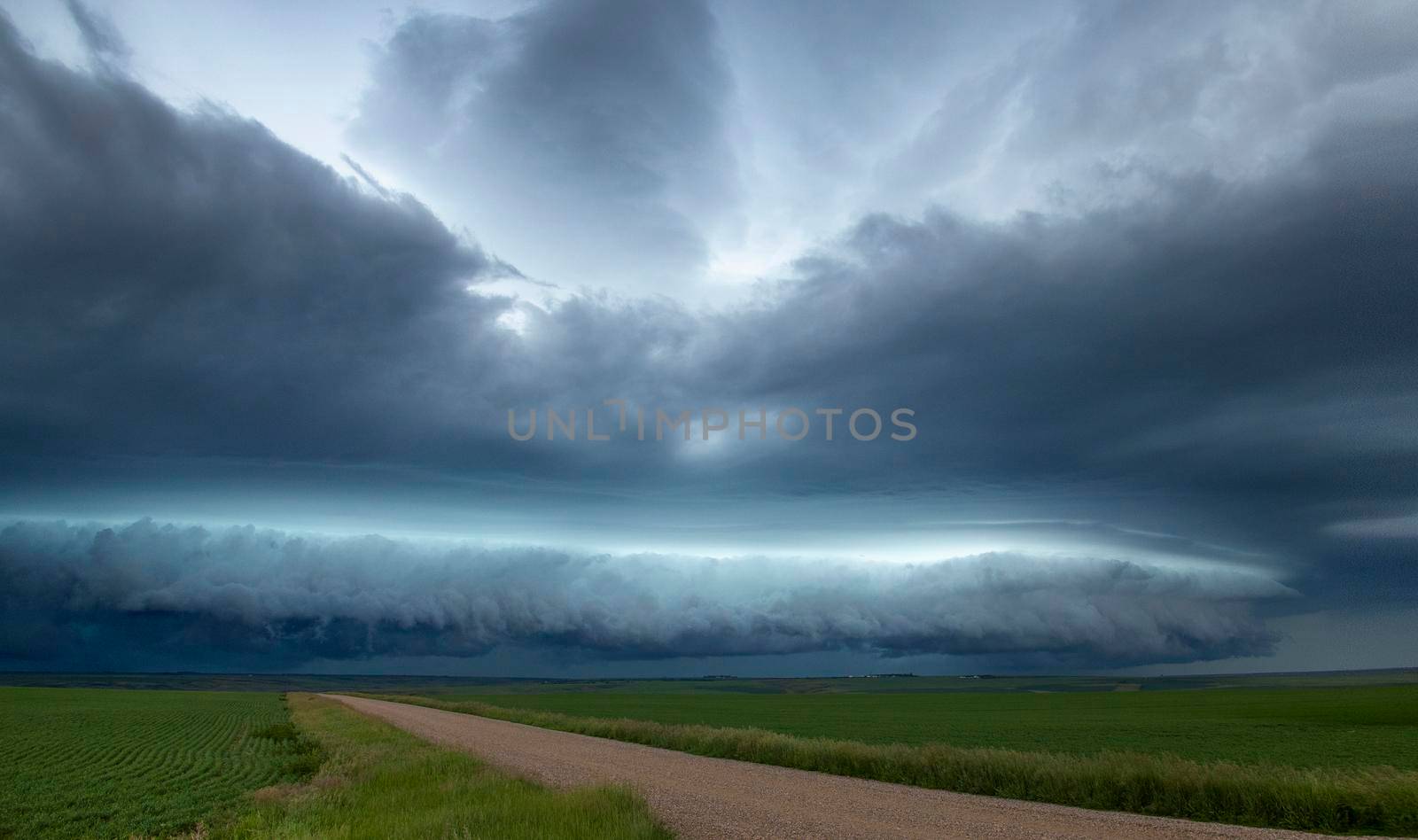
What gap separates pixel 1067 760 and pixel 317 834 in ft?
53.9

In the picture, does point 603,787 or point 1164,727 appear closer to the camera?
point 603,787

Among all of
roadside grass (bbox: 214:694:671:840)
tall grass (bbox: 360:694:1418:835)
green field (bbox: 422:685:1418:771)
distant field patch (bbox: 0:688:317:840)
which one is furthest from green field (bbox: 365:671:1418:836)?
distant field patch (bbox: 0:688:317:840)

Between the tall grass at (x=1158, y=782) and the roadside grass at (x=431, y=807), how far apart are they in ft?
30.6

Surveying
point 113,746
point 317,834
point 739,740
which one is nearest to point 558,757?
point 739,740

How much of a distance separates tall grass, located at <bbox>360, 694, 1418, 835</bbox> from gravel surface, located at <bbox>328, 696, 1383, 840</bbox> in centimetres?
84

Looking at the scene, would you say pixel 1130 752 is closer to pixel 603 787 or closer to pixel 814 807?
pixel 814 807

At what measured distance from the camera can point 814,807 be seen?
16.8 meters

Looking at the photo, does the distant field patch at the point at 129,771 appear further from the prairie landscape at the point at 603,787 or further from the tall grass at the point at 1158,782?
the tall grass at the point at 1158,782

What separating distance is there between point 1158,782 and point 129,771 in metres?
34.2

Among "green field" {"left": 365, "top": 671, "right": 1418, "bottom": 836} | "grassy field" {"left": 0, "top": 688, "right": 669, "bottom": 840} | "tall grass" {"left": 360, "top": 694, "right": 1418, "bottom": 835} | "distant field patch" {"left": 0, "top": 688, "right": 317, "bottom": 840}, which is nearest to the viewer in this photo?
"grassy field" {"left": 0, "top": 688, "right": 669, "bottom": 840}

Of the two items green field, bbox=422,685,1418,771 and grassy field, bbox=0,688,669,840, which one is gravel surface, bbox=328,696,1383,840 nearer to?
grassy field, bbox=0,688,669,840

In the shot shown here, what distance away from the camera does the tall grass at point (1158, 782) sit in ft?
46.8

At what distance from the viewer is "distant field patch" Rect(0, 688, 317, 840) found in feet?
65.1

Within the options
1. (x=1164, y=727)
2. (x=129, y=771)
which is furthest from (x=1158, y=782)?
(x=1164, y=727)
